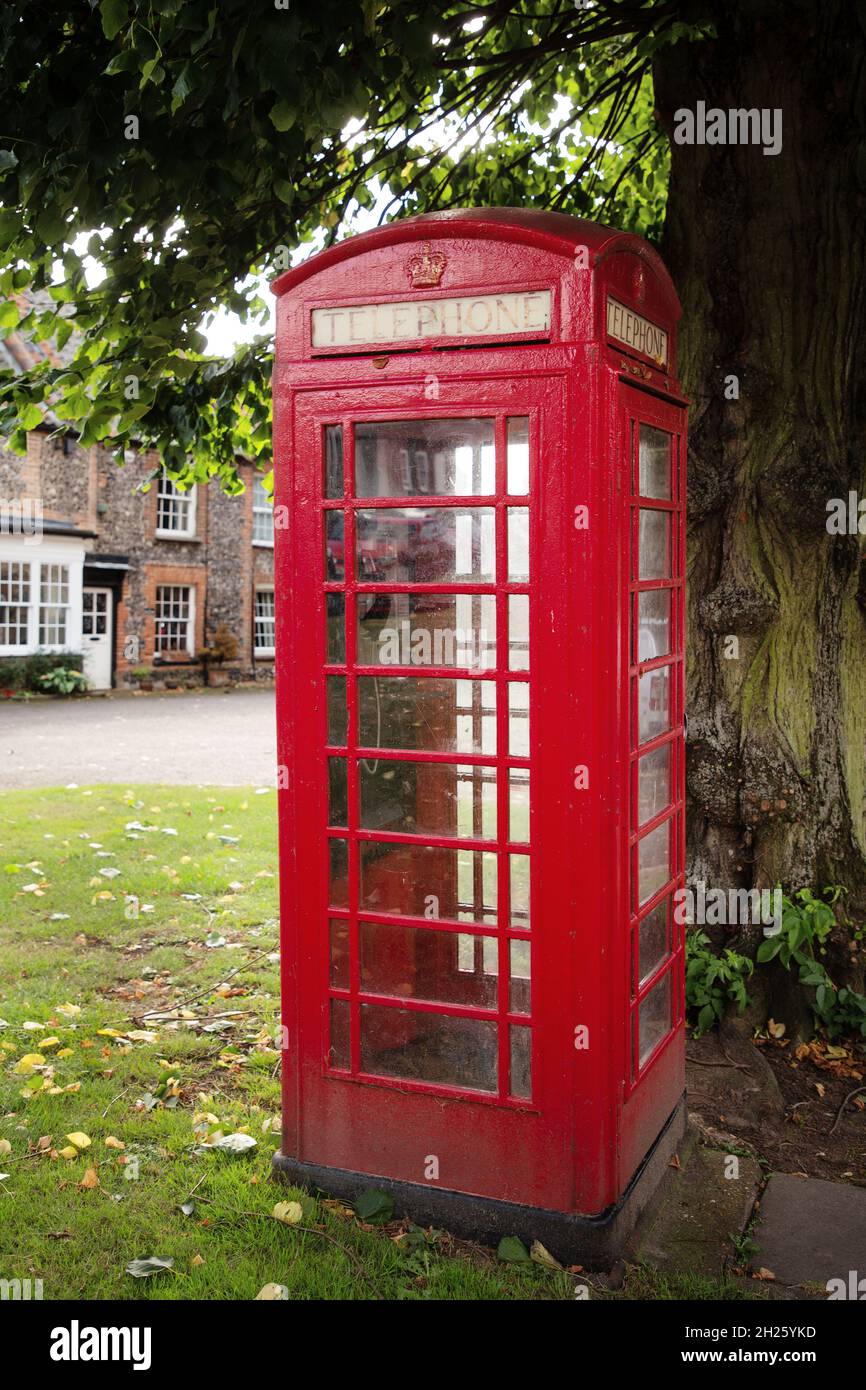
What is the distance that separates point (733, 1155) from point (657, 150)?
657cm

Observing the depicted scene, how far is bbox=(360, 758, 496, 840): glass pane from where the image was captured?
3.48 meters

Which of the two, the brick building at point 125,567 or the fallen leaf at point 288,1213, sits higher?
the brick building at point 125,567

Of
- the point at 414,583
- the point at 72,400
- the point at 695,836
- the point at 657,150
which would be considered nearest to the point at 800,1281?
the point at 695,836

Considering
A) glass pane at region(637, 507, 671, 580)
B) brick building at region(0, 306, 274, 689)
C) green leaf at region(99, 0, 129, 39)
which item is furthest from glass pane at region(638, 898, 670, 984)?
brick building at region(0, 306, 274, 689)

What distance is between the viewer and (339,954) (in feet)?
11.6

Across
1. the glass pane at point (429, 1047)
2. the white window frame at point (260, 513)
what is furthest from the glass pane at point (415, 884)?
the white window frame at point (260, 513)

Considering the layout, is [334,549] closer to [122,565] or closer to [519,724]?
[519,724]

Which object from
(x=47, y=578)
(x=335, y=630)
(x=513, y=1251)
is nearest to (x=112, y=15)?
(x=335, y=630)

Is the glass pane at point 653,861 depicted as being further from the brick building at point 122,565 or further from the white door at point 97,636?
the white door at point 97,636

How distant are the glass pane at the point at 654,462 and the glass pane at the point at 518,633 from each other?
1.96 ft

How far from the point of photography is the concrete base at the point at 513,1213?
322 cm
